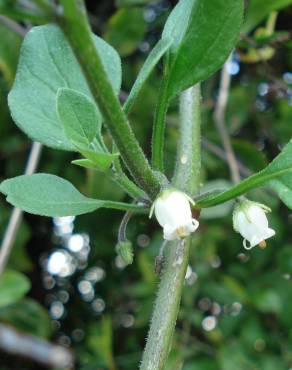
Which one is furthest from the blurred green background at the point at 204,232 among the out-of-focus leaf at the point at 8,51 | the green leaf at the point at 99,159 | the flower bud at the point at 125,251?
the green leaf at the point at 99,159

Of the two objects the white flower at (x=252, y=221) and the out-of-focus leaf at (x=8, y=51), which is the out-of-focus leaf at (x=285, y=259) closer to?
the out-of-focus leaf at (x=8, y=51)

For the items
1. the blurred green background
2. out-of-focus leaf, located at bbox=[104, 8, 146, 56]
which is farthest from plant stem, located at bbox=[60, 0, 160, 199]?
out-of-focus leaf, located at bbox=[104, 8, 146, 56]

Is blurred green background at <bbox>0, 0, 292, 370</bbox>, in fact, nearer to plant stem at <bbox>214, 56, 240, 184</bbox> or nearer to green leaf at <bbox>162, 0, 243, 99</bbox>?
plant stem at <bbox>214, 56, 240, 184</bbox>

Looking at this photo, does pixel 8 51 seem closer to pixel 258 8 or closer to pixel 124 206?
pixel 258 8

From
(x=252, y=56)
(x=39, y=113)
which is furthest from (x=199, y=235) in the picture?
(x=39, y=113)

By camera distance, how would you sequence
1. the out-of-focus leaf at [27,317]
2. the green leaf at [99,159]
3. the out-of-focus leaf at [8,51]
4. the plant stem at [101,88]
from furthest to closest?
the out-of-focus leaf at [27,317]
the out-of-focus leaf at [8,51]
the green leaf at [99,159]
the plant stem at [101,88]

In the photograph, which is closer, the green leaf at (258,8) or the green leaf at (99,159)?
the green leaf at (99,159)

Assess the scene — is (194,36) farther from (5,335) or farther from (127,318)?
(127,318)

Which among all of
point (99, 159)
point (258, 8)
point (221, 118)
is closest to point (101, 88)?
point (99, 159)
